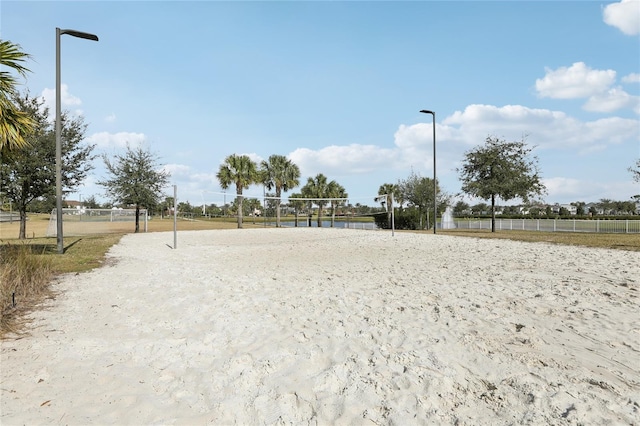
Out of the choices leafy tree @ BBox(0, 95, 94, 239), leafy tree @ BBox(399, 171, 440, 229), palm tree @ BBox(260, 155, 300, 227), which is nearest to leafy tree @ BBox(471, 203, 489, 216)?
leafy tree @ BBox(399, 171, 440, 229)

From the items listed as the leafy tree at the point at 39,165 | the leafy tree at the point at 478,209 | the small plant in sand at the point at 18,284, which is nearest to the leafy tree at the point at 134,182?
the leafy tree at the point at 39,165

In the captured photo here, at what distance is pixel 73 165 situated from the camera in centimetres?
1947

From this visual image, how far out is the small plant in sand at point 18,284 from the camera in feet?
15.6

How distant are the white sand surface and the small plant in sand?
1.18 feet

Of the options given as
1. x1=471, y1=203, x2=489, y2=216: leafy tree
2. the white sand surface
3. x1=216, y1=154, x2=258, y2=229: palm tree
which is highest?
x1=216, y1=154, x2=258, y2=229: palm tree

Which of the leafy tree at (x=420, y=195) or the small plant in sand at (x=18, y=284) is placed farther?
the leafy tree at (x=420, y=195)

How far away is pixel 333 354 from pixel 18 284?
5.76 m

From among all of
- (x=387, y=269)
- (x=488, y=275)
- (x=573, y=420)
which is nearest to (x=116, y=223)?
(x=387, y=269)

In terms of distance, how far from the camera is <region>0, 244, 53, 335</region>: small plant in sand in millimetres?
4750

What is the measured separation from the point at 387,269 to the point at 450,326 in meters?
4.18

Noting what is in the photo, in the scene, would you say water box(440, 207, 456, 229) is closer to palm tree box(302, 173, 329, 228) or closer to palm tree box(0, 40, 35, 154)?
palm tree box(302, 173, 329, 228)

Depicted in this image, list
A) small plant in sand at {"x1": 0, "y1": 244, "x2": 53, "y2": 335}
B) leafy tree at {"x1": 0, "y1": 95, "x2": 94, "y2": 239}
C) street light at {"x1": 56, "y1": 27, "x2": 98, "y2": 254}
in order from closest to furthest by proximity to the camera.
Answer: small plant in sand at {"x1": 0, "y1": 244, "x2": 53, "y2": 335}, street light at {"x1": 56, "y1": 27, "x2": 98, "y2": 254}, leafy tree at {"x1": 0, "y1": 95, "x2": 94, "y2": 239}

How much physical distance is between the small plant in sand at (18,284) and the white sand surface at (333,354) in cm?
36

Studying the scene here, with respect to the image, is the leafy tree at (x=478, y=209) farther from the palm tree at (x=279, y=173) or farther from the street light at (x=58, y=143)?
the street light at (x=58, y=143)
